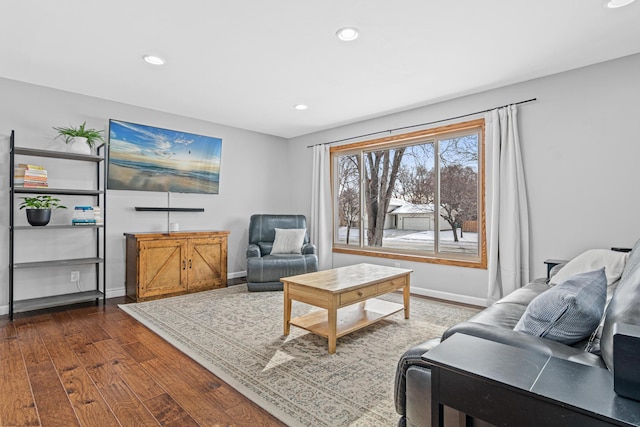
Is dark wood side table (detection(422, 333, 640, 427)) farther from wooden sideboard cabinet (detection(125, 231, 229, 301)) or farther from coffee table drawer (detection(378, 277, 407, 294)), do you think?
wooden sideboard cabinet (detection(125, 231, 229, 301))

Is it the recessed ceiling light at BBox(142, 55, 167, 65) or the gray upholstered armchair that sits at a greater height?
the recessed ceiling light at BBox(142, 55, 167, 65)

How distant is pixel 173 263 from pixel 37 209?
1.48 meters

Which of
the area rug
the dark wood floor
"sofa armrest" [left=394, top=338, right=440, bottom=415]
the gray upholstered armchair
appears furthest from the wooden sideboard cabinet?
"sofa armrest" [left=394, top=338, right=440, bottom=415]

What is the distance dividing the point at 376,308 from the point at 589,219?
7.15ft


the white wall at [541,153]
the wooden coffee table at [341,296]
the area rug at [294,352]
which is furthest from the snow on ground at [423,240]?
the wooden coffee table at [341,296]

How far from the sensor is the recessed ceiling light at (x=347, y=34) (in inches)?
100

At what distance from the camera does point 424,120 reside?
14.4 feet

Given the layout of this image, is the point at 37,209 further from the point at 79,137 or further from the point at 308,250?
the point at 308,250

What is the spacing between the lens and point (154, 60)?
3043 mm

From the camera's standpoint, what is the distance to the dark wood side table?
30.6 inches

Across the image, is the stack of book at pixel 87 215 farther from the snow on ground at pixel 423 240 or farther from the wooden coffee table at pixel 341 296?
the snow on ground at pixel 423 240

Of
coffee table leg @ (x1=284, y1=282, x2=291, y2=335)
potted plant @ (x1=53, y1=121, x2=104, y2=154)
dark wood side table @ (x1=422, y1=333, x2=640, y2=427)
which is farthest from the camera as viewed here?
potted plant @ (x1=53, y1=121, x2=104, y2=154)

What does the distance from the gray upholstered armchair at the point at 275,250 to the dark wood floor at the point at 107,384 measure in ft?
5.22

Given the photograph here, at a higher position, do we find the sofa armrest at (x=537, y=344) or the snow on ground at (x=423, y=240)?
the snow on ground at (x=423, y=240)
